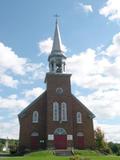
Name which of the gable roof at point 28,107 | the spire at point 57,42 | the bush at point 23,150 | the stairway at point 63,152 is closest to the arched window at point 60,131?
the stairway at point 63,152

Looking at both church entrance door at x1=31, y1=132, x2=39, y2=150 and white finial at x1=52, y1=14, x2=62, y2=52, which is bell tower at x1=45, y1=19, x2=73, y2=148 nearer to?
white finial at x1=52, y1=14, x2=62, y2=52

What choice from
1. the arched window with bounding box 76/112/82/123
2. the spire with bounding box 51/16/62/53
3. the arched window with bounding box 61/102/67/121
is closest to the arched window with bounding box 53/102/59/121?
the arched window with bounding box 61/102/67/121

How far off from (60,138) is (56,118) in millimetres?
3290

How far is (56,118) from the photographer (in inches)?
2020

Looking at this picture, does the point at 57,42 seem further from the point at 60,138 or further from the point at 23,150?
the point at 23,150

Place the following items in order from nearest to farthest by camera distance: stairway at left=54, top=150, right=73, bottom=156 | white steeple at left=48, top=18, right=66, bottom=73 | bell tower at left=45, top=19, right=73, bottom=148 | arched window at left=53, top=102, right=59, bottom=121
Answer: stairway at left=54, top=150, right=73, bottom=156
bell tower at left=45, top=19, right=73, bottom=148
arched window at left=53, top=102, right=59, bottom=121
white steeple at left=48, top=18, right=66, bottom=73

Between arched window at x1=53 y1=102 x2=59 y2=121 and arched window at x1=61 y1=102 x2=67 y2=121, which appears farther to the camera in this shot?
arched window at x1=61 y1=102 x2=67 y2=121

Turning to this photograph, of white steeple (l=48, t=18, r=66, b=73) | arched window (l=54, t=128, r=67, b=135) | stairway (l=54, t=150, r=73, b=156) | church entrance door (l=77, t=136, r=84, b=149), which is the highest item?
white steeple (l=48, t=18, r=66, b=73)

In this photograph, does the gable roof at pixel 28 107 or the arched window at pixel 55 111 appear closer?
the arched window at pixel 55 111

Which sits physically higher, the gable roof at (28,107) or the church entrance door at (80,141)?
the gable roof at (28,107)

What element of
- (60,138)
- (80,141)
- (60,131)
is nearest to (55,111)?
(60,131)

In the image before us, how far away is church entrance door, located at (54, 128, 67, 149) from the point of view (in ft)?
165

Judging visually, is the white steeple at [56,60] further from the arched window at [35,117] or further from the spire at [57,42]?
the arched window at [35,117]

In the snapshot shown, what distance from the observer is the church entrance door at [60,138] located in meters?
50.2
